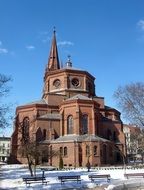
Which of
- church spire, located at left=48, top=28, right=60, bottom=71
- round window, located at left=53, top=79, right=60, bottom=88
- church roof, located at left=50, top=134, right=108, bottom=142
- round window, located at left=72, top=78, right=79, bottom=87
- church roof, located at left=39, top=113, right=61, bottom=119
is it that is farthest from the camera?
church spire, located at left=48, top=28, right=60, bottom=71

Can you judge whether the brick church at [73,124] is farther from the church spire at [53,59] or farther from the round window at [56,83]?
the church spire at [53,59]

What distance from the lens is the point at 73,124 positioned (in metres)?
55.6

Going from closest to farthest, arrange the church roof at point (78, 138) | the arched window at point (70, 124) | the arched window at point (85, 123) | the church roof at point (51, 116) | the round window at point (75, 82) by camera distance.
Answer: the church roof at point (78, 138) < the arched window at point (85, 123) < the arched window at point (70, 124) < the church roof at point (51, 116) < the round window at point (75, 82)

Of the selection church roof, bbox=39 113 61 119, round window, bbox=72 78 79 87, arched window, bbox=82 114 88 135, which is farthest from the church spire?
arched window, bbox=82 114 88 135

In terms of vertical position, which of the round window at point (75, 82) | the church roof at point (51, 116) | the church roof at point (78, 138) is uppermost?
the round window at point (75, 82)

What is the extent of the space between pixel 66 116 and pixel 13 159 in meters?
12.6

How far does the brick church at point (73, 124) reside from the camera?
168ft

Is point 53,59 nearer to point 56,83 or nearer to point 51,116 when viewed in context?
point 56,83

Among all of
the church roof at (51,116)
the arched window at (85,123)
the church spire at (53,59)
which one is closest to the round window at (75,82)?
the church roof at (51,116)

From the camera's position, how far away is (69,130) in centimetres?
5619

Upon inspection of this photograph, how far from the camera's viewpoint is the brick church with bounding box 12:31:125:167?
5116 cm

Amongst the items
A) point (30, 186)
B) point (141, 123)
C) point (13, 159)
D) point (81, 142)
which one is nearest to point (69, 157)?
point (81, 142)

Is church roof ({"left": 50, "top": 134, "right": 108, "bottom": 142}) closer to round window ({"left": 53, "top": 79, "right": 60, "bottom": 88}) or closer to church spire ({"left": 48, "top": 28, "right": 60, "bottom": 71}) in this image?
round window ({"left": 53, "top": 79, "right": 60, "bottom": 88})

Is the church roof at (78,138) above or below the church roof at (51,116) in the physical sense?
below
